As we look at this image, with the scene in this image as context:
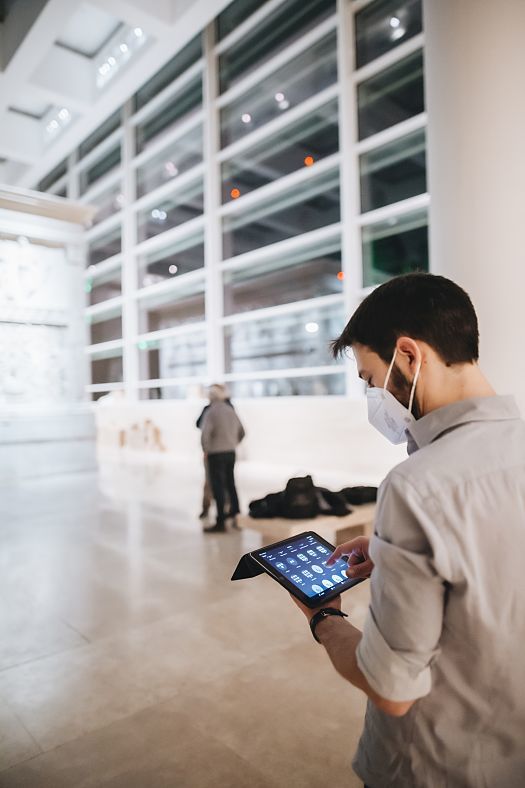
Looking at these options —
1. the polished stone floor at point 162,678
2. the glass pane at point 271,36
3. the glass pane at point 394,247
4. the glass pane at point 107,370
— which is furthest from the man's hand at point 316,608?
the glass pane at point 107,370

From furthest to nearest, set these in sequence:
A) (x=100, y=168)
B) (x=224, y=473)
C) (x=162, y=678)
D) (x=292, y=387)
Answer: (x=100, y=168) < (x=292, y=387) < (x=224, y=473) < (x=162, y=678)

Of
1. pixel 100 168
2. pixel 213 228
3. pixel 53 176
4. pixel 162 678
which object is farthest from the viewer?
pixel 53 176

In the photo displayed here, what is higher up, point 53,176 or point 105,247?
point 53,176

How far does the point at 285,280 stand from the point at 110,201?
9.65 m

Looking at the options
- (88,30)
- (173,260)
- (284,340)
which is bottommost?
(284,340)

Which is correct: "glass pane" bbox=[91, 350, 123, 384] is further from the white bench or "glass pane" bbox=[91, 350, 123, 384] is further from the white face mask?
the white face mask

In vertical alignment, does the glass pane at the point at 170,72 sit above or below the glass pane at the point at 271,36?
above

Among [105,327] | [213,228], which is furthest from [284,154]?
[105,327]

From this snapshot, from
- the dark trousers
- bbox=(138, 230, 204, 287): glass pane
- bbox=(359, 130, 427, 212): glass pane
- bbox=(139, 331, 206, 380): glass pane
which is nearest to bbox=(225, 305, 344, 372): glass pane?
bbox=(139, 331, 206, 380): glass pane

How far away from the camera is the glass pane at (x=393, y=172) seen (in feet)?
35.3

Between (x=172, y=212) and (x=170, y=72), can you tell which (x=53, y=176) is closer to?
(x=172, y=212)

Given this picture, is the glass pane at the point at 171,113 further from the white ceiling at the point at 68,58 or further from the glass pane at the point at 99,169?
the glass pane at the point at 99,169

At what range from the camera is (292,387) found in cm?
1316

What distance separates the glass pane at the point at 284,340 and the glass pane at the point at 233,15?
24.7ft
